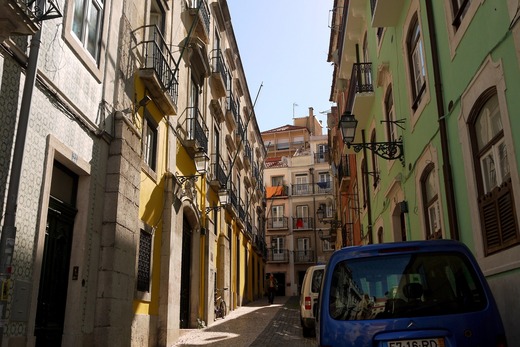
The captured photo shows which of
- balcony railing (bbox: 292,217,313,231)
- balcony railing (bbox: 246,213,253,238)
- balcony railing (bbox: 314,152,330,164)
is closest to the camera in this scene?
balcony railing (bbox: 246,213,253,238)

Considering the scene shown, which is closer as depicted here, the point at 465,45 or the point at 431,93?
the point at 465,45

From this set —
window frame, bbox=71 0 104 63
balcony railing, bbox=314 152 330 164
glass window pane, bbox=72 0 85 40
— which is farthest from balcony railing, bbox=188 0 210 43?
balcony railing, bbox=314 152 330 164

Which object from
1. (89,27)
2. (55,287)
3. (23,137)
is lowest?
(55,287)

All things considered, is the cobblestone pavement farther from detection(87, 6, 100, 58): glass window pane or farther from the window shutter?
detection(87, 6, 100, 58): glass window pane

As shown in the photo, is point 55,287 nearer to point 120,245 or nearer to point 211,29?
point 120,245

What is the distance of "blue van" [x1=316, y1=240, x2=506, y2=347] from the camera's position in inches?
175

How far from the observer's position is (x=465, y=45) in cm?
765

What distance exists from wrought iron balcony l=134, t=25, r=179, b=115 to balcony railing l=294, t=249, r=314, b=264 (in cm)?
3860

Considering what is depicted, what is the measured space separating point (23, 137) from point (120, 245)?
10.9 ft

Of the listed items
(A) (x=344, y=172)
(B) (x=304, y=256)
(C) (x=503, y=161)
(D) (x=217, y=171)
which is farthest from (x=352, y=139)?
(B) (x=304, y=256)

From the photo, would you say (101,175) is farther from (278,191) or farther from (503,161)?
(278,191)

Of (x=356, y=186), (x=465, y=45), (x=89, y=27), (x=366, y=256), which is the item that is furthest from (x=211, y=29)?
(x=366, y=256)

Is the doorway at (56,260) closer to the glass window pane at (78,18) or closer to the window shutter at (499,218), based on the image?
the glass window pane at (78,18)

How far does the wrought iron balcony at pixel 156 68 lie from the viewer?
36.4 feet
